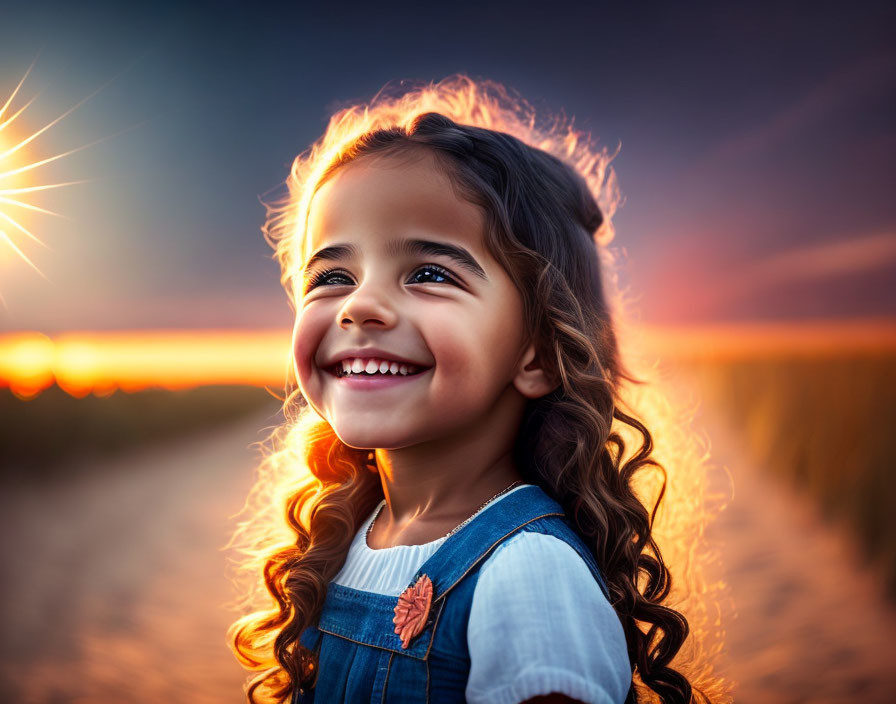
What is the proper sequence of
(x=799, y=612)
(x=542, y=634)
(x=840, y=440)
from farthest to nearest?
(x=840, y=440) < (x=799, y=612) < (x=542, y=634)

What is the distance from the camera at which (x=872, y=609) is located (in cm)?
475

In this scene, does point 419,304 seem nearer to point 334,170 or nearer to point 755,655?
point 334,170

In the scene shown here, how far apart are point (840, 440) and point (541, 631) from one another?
232 inches

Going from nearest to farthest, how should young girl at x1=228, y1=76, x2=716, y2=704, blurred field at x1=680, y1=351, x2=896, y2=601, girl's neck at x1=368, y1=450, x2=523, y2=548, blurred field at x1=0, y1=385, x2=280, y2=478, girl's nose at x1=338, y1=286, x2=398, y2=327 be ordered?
1. young girl at x1=228, y1=76, x2=716, y2=704
2. girl's nose at x1=338, y1=286, x2=398, y2=327
3. girl's neck at x1=368, y1=450, x2=523, y2=548
4. blurred field at x1=680, y1=351, x2=896, y2=601
5. blurred field at x1=0, y1=385, x2=280, y2=478

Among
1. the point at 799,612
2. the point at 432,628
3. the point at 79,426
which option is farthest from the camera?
the point at 79,426

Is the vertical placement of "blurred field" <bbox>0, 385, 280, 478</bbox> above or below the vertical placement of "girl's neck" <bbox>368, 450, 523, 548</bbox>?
above

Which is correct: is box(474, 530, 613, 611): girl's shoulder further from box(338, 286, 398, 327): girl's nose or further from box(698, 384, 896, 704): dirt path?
box(698, 384, 896, 704): dirt path

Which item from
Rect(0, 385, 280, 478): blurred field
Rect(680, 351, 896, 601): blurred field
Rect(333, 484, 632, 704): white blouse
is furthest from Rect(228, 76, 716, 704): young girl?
Rect(0, 385, 280, 478): blurred field

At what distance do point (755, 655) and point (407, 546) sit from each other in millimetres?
3389

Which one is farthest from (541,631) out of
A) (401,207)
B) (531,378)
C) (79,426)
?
(79,426)

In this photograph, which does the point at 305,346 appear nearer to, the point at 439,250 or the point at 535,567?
the point at 439,250

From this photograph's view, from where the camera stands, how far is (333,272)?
168 cm

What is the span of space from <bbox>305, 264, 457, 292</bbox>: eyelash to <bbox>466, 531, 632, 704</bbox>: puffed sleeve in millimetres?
604

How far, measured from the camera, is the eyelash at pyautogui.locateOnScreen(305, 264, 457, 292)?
5.06ft
